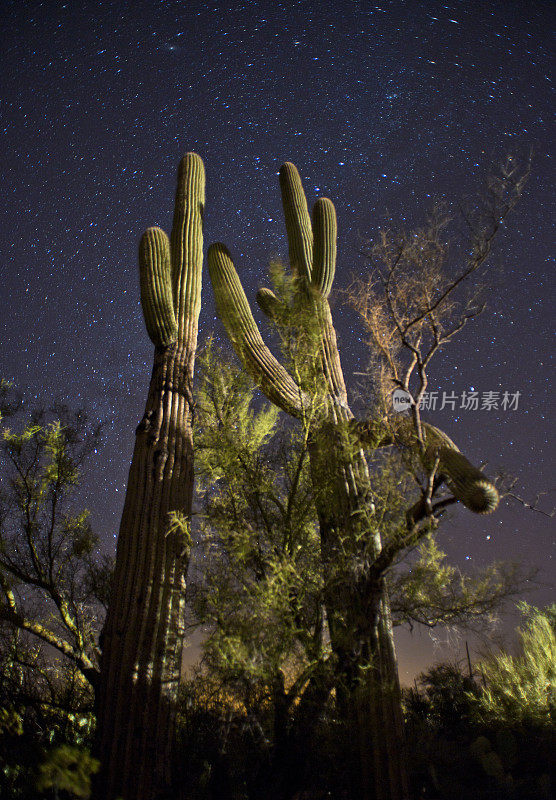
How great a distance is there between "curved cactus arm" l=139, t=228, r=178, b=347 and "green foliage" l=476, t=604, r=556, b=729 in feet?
19.0

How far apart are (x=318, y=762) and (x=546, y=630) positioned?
5.08 meters

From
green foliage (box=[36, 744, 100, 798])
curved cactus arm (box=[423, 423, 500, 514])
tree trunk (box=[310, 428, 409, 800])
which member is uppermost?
curved cactus arm (box=[423, 423, 500, 514])

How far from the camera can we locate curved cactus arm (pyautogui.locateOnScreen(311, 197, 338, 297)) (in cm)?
563

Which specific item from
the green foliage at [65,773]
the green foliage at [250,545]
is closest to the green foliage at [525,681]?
the green foliage at [250,545]

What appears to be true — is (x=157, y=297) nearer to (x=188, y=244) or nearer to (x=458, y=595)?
(x=188, y=244)

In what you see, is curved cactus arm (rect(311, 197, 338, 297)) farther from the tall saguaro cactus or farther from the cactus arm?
the tall saguaro cactus

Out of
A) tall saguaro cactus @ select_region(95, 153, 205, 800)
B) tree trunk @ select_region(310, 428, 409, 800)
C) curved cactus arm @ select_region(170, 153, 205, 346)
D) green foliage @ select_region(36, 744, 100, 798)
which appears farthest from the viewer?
curved cactus arm @ select_region(170, 153, 205, 346)

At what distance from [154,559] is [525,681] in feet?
19.7

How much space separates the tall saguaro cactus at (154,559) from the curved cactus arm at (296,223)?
1.35 m

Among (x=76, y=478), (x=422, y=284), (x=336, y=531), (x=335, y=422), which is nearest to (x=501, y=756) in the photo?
(x=336, y=531)

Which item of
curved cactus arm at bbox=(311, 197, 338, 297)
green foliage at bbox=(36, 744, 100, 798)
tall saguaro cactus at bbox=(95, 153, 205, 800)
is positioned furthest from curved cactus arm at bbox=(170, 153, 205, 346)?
green foliage at bbox=(36, 744, 100, 798)

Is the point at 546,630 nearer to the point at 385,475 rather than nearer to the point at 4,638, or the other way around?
the point at 385,475

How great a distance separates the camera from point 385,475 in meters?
3.91

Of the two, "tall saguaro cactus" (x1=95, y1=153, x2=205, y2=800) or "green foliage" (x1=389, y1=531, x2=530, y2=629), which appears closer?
"tall saguaro cactus" (x1=95, y1=153, x2=205, y2=800)
